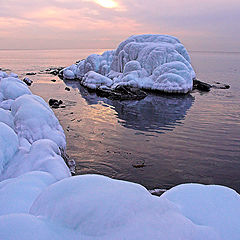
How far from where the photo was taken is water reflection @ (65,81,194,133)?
1777cm

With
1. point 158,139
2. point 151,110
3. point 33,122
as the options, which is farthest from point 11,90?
point 151,110

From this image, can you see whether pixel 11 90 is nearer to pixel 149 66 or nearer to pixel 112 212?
pixel 112 212

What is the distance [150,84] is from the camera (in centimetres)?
3117

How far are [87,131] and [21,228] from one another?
45.8 ft

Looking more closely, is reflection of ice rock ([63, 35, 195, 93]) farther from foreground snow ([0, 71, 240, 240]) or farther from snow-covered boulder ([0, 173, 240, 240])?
snow-covered boulder ([0, 173, 240, 240])

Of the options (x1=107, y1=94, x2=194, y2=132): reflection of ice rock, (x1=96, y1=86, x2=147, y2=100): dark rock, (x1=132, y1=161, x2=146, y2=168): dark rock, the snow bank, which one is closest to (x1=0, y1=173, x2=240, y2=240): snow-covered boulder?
the snow bank

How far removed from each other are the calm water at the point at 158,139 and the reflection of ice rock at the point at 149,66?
16.3 feet

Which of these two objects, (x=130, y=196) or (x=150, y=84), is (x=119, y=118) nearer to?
(x=150, y=84)

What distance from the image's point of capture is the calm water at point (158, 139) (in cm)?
1054

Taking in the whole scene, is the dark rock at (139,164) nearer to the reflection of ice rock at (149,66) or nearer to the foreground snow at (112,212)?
the foreground snow at (112,212)

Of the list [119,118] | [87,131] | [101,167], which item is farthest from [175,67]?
[101,167]

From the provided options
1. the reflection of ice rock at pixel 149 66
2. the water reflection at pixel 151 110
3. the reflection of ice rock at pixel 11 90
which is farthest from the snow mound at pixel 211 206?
the reflection of ice rock at pixel 149 66

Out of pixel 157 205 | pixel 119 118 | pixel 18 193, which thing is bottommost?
pixel 119 118

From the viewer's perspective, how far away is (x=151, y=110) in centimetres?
2217
